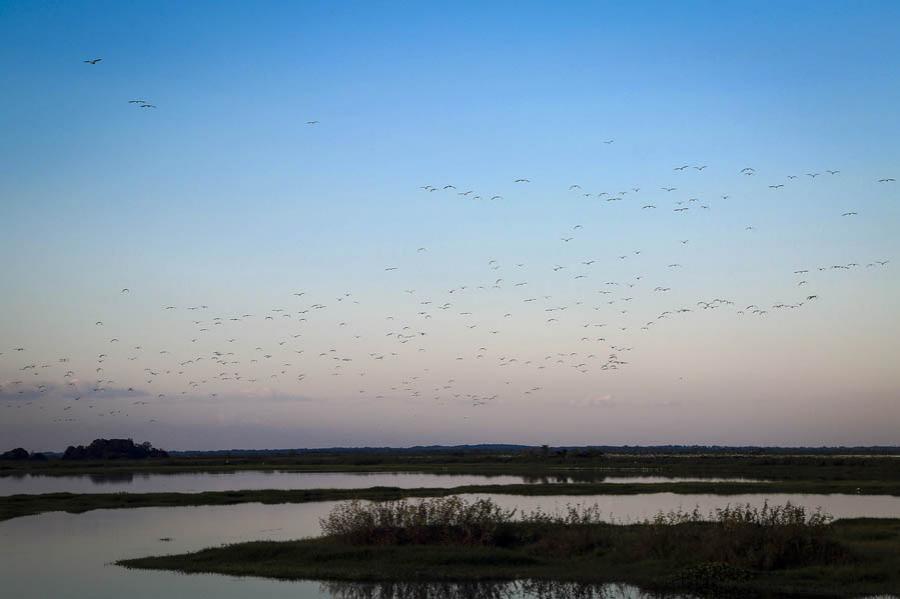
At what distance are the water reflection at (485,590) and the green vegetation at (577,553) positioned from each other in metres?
0.52

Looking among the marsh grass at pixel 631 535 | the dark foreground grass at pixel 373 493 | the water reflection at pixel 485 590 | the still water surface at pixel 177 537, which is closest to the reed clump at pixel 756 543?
the marsh grass at pixel 631 535

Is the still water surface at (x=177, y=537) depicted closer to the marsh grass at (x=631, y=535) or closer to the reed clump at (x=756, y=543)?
the reed clump at (x=756, y=543)

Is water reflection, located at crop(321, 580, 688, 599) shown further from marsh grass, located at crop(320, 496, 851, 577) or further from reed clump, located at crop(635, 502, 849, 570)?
reed clump, located at crop(635, 502, 849, 570)

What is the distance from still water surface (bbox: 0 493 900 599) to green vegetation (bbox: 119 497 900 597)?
154 cm

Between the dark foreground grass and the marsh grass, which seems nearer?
the marsh grass

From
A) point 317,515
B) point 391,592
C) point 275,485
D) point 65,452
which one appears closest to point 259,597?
point 391,592

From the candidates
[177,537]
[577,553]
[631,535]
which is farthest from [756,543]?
[177,537]

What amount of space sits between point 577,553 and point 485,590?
5.18 metres

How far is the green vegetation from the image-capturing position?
2319 cm

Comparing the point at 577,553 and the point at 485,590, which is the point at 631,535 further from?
the point at 485,590

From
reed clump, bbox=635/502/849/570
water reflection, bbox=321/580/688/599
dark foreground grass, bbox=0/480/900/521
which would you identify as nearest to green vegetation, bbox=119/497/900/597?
reed clump, bbox=635/502/849/570

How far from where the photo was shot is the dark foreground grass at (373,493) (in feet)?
172

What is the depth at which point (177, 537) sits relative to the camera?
3584cm

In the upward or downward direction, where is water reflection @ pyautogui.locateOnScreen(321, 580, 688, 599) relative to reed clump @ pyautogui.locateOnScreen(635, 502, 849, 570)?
downward
